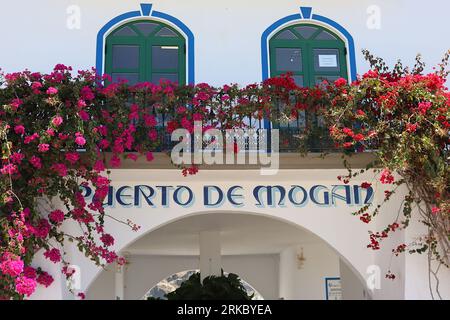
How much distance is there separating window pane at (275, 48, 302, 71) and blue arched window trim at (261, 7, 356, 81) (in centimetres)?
16

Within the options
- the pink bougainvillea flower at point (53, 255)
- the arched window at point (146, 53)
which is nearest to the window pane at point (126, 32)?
the arched window at point (146, 53)

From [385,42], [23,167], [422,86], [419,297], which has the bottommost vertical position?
[419,297]

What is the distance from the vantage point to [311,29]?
28.6 feet

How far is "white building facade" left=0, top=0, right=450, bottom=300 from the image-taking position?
283 inches

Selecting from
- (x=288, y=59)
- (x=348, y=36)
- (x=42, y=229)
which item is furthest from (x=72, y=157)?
(x=348, y=36)

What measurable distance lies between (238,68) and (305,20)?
3.86 feet

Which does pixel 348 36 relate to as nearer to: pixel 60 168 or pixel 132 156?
A: pixel 132 156

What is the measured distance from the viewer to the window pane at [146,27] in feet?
27.9

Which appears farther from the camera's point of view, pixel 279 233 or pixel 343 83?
pixel 279 233

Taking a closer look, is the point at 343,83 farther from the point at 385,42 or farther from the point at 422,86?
the point at 385,42
